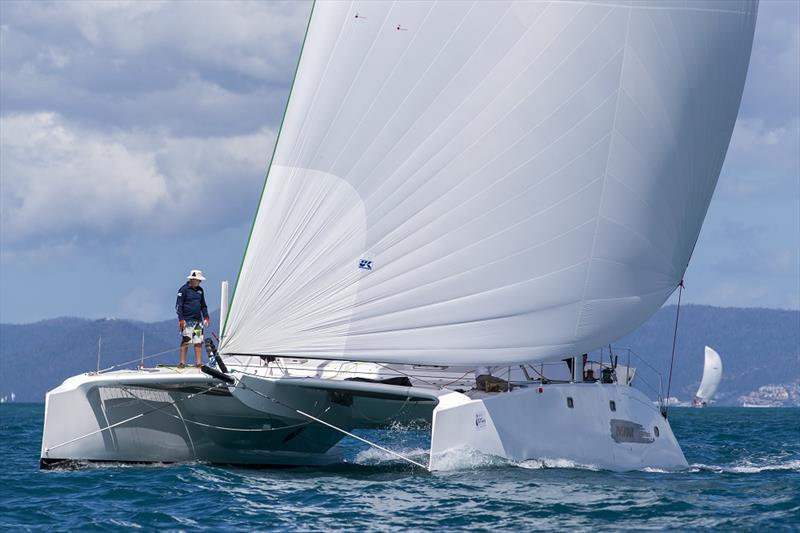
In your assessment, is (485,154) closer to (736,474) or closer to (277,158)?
(277,158)

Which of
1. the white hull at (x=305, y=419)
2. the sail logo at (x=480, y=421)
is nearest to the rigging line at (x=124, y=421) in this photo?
the white hull at (x=305, y=419)

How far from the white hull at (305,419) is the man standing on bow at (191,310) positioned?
617mm

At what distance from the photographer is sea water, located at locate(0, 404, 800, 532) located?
12.6 metres

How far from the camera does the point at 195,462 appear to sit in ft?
57.6

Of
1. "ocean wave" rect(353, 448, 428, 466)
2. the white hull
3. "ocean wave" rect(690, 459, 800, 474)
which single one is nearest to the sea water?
the white hull

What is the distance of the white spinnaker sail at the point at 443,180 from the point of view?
49.2ft

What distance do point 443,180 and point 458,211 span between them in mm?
394

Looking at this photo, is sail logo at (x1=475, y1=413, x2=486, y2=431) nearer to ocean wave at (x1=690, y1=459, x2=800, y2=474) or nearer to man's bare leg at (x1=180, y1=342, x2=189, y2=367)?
man's bare leg at (x1=180, y1=342, x2=189, y2=367)

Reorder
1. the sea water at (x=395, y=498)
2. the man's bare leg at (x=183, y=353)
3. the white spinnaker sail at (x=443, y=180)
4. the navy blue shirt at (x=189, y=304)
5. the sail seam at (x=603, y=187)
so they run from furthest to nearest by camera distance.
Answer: the navy blue shirt at (x=189, y=304) < the man's bare leg at (x=183, y=353) < the sail seam at (x=603, y=187) < the white spinnaker sail at (x=443, y=180) < the sea water at (x=395, y=498)

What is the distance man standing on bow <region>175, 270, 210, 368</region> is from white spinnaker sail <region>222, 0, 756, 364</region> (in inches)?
66.1

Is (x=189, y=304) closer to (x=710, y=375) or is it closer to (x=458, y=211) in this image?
(x=458, y=211)

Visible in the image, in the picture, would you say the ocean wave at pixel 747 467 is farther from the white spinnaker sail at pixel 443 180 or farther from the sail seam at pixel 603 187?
the white spinnaker sail at pixel 443 180

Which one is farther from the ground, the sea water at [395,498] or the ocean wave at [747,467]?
the ocean wave at [747,467]

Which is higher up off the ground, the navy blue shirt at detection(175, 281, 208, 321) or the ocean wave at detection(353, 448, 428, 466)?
the navy blue shirt at detection(175, 281, 208, 321)
